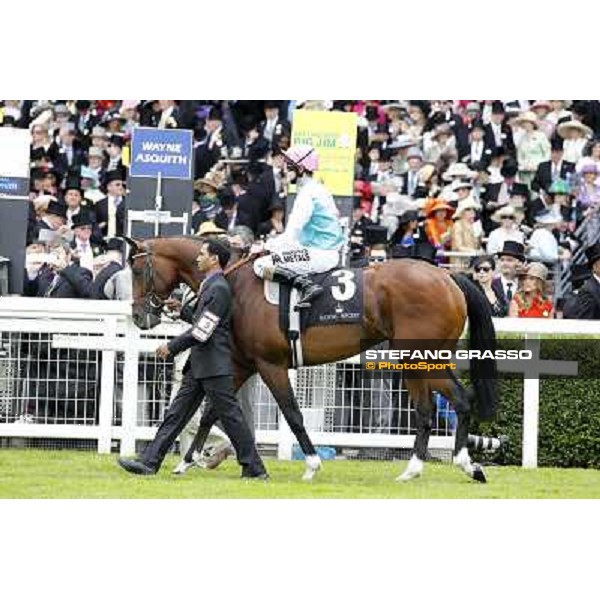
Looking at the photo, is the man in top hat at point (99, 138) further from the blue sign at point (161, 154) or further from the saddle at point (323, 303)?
the saddle at point (323, 303)

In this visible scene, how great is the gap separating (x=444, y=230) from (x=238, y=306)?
235 inches

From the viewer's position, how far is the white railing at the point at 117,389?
1262cm

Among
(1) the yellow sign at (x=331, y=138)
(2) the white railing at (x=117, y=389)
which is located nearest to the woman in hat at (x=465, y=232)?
(1) the yellow sign at (x=331, y=138)

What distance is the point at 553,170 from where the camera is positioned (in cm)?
1753

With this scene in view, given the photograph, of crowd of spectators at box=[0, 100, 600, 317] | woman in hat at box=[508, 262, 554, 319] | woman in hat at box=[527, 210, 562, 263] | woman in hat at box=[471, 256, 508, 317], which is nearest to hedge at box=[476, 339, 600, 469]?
woman in hat at box=[508, 262, 554, 319]

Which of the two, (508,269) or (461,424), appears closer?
(461,424)

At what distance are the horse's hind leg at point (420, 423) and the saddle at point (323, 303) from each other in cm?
64

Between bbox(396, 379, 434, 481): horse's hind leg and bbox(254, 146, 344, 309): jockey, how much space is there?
99 centimetres

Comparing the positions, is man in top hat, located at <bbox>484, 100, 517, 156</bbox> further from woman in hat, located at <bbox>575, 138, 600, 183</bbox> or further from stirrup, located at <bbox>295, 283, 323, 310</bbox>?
stirrup, located at <bbox>295, 283, 323, 310</bbox>

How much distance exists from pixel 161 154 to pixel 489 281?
325cm

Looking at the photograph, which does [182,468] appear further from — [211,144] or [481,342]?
[211,144]

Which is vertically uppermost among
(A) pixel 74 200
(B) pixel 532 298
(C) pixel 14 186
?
(C) pixel 14 186

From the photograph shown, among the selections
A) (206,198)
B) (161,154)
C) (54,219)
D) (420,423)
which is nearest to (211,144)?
(206,198)

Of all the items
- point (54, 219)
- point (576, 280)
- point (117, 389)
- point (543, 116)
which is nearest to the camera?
point (117, 389)
